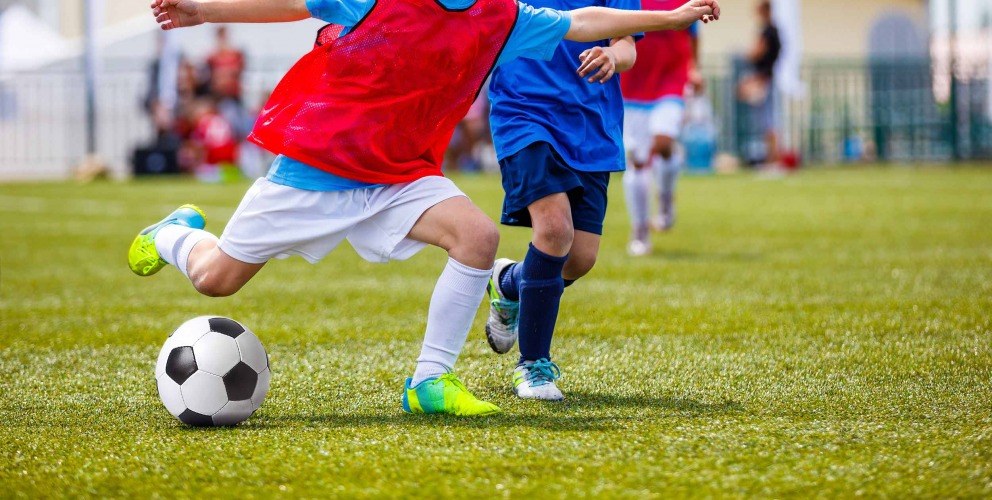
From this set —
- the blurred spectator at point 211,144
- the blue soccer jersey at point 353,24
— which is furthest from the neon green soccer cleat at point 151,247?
the blurred spectator at point 211,144

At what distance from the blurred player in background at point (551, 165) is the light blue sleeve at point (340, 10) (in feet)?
2.02

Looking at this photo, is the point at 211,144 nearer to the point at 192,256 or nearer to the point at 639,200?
the point at 639,200

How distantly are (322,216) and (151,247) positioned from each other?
876mm

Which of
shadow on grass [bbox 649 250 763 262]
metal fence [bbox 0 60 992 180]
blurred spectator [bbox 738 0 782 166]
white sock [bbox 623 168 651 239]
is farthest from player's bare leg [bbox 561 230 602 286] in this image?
metal fence [bbox 0 60 992 180]

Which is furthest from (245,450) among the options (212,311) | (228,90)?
(228,90)

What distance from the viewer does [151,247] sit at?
4.42 metres

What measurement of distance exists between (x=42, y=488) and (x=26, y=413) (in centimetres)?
105

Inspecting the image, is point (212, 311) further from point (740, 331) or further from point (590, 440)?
point (590, 440)

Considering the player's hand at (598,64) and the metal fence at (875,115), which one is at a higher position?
the player's hand at (598,64)

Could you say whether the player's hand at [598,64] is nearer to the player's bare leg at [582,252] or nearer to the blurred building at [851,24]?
the player's bare leg at [582,252]

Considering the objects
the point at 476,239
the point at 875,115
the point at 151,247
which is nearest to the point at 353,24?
the point at 476,239

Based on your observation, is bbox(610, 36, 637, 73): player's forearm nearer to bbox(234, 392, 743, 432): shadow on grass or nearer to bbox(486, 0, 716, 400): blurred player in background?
bbox(486, 0, 716, 400): blurred player in background

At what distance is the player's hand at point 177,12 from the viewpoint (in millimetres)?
3717

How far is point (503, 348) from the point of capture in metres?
4.75
